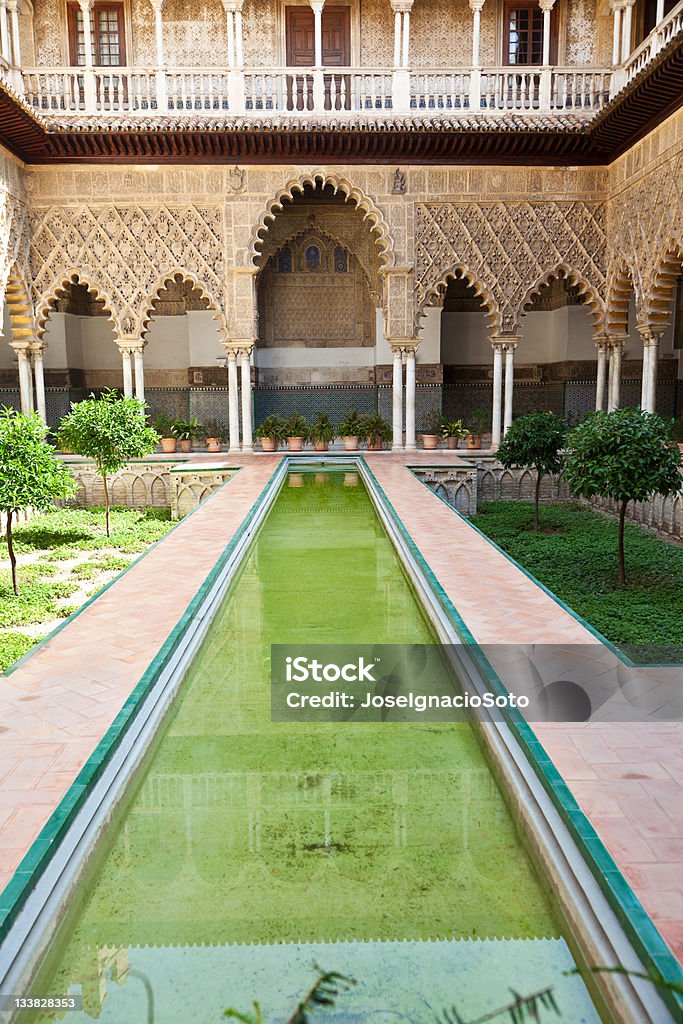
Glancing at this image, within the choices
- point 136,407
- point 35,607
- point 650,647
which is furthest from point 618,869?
point 136,407

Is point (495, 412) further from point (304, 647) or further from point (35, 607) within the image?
point (304, 647)

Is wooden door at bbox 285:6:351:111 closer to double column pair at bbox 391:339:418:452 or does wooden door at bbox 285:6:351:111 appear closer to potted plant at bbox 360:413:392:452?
double column pair at bbox 391:339:418:452

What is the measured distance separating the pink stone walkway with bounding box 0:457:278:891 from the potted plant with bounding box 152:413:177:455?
6.61 m

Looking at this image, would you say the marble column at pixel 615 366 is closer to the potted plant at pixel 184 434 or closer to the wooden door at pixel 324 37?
the wooden door at pixel 324 37

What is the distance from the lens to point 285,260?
1457 cm

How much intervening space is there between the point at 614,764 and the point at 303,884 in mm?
1013

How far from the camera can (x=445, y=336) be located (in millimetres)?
15062

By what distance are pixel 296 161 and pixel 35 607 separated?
306 inches

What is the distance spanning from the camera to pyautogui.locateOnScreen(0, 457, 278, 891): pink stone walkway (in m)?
2.34

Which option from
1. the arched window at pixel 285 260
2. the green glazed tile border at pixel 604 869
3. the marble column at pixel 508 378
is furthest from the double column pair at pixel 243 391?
the green glazed tile border at pixel 604 869

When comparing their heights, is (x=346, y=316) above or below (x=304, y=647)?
above

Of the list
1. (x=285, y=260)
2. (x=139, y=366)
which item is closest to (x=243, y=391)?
(x=139, y=366)

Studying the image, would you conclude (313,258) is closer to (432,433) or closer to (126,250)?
(432,433)

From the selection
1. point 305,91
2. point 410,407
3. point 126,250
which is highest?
point 305,91
